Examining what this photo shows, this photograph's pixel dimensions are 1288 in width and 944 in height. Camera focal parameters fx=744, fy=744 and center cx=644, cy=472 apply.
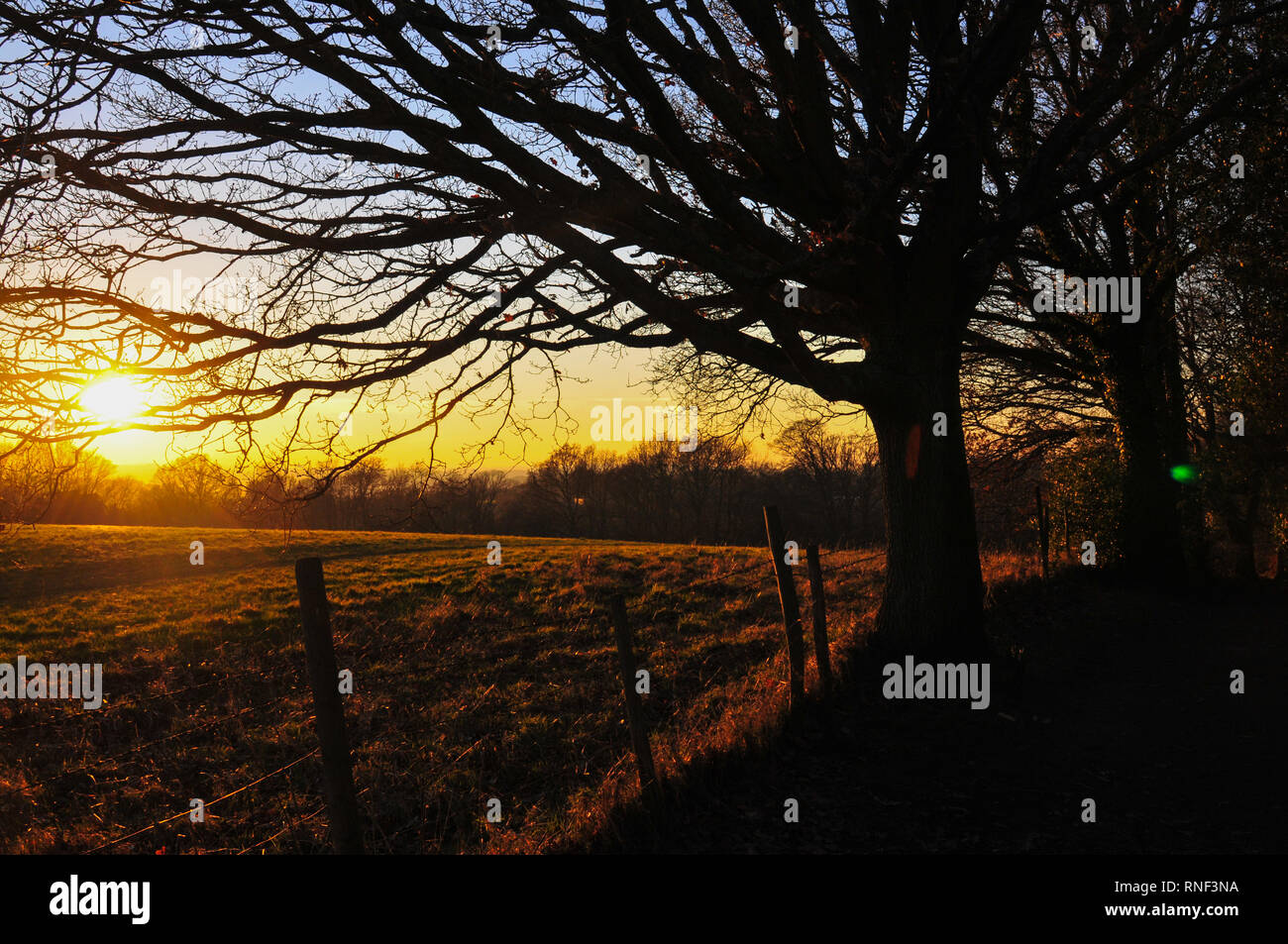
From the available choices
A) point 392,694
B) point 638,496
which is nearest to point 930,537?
point 392,694

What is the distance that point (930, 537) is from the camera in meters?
7.67

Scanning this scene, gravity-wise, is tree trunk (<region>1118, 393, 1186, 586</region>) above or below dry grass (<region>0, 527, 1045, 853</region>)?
above

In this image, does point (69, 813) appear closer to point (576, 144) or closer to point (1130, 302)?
point (576, 144)

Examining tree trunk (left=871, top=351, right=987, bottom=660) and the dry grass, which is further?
tree trunk (left=871, top=351, right=987, bottom=660)

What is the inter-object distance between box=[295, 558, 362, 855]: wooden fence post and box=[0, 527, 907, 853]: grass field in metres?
0.48

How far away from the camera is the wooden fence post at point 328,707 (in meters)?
3.46

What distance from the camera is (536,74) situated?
6.02 meters

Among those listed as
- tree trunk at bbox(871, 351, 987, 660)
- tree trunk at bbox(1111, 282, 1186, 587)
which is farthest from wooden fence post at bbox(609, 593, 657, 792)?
tree trunk at bbox(1111, 282, 1186, 587)

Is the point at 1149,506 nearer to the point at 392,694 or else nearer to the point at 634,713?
the point at 634,713

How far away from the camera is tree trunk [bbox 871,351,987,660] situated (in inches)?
298

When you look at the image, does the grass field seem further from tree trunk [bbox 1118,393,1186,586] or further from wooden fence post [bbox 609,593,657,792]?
tree trunk [bbox 1118,393,1186,586]

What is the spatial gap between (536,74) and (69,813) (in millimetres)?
8046

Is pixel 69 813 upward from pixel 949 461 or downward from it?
downward
